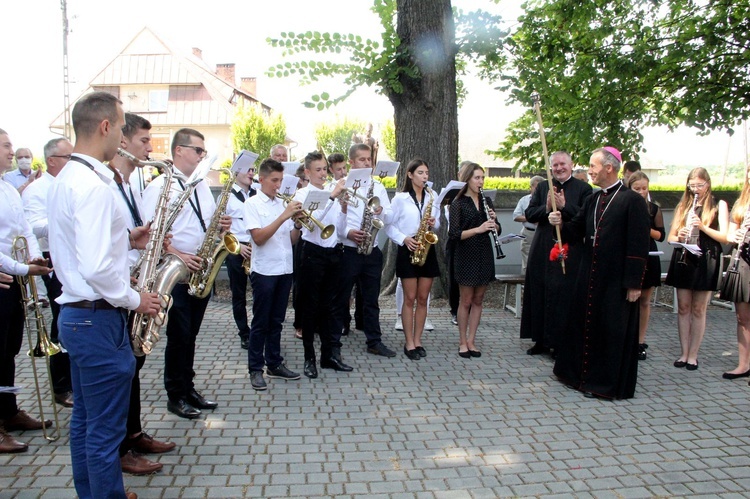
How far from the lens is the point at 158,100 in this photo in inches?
1811

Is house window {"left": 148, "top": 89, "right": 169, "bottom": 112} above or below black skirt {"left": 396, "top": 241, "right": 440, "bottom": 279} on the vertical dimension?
above

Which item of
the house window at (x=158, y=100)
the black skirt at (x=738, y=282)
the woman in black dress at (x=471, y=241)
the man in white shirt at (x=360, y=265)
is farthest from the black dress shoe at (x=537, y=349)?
the house window at (x=158, y=100)

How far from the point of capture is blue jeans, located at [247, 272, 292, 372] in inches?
220

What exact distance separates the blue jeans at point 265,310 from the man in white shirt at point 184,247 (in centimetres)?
74

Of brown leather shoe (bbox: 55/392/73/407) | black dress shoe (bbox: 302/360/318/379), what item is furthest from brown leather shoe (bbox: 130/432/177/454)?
black dress shoe (bbox: 302/360/318/379)

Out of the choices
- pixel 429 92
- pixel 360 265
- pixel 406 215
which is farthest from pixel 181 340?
pixel 429 92

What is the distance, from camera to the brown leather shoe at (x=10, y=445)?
4.16 m

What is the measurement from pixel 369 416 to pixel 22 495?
254cm

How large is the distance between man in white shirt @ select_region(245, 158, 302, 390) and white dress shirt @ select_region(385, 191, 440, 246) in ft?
4.97

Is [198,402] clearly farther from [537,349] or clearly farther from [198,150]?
[537,349]

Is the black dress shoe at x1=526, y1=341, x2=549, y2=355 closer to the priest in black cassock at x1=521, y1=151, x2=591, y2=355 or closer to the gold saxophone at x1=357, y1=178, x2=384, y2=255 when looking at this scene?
the priest in black cassock at x1=521, y1=151, x2=591, y2=355

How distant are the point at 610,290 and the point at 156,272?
3.98 meters

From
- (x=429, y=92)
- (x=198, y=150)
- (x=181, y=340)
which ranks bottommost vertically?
(x=181, y=340)

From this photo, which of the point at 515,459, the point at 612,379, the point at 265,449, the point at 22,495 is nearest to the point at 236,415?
the point at 265,449
